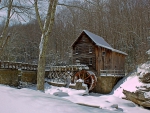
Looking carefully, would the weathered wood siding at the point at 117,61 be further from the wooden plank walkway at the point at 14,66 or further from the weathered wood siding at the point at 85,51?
the wooden plank walkway at the point at 14,66

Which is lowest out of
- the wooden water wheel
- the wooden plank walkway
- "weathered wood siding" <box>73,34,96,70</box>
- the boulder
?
the boulder

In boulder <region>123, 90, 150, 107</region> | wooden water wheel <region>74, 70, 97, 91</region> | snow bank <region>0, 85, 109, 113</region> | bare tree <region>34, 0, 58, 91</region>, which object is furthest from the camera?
wooden water wheel <region>74, 70, 97, 91</region>

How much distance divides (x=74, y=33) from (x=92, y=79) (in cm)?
1990

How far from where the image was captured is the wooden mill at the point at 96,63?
20500mm

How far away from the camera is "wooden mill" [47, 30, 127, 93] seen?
20500mm

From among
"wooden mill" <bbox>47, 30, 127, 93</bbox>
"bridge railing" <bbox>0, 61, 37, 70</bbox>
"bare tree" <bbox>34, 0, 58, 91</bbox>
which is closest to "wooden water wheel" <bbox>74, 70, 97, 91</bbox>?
"wooden mill" <bbox>47, 30, 127, 93</bbox>

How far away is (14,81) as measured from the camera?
21203 millimetres

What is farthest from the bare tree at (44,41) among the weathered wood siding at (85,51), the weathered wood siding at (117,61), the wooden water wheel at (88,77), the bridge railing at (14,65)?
the weathered wood siding at (117,61)

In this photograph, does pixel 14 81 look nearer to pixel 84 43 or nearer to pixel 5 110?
pixel 84 43

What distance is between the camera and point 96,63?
22359 mm

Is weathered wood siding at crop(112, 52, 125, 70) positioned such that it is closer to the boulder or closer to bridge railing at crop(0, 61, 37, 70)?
the boulder

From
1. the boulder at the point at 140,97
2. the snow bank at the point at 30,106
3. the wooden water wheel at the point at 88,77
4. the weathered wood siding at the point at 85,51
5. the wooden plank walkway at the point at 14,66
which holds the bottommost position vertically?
the boulder at the point at 140,97

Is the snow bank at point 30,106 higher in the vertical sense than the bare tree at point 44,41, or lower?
lower

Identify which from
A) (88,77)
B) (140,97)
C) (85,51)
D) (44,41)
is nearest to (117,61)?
(85,51)
